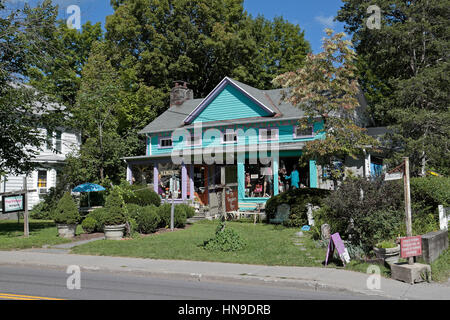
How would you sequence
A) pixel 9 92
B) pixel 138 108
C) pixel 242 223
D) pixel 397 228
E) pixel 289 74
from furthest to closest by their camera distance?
pixel 138 108, pixel 242 223, pixel 9 92, pixel 289 74, pixel 397 228

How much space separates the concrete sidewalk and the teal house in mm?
9487

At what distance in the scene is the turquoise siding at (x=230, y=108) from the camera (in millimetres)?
25375

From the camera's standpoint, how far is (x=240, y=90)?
2559 centimetres

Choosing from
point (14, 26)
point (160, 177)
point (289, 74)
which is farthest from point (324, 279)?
point (160, 177)

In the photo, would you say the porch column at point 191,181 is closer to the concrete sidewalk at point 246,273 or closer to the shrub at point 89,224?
the shrub at point 89,224

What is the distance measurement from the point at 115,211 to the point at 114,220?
317 millimetres

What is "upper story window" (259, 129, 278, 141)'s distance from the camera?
79.2 feet

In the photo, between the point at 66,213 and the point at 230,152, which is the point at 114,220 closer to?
the point at 66,213

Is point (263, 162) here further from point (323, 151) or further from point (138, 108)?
point (138, 108)

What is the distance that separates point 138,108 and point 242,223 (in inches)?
766

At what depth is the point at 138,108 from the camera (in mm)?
34688

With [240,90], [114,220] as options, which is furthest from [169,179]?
[114,220]

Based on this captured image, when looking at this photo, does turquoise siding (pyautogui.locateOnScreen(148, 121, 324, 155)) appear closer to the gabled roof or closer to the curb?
the gabled roof

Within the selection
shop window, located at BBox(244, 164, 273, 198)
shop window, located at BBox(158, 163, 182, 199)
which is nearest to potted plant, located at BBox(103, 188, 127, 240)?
shop window, located at BBox(244, 164, 273, 198)
